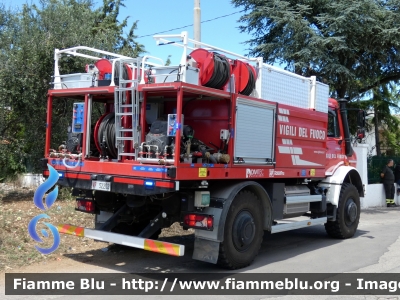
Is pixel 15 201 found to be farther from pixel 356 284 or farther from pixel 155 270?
pixel 356 284

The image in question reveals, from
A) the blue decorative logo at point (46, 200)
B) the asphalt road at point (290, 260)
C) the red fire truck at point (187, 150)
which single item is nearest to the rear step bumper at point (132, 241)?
the red fire truck at point (187, 150)

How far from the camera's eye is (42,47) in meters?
11.3

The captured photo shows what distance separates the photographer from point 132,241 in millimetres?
6309

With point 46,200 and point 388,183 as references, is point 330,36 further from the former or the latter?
point 46,200

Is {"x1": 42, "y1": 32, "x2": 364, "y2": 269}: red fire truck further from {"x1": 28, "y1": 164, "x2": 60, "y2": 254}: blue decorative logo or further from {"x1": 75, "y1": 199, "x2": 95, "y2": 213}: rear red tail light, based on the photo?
{"x1": 28, "y1": 164, "x2": 60, "y2": 254}: blue decorative logo

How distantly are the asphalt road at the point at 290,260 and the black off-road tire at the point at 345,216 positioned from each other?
0.19 m

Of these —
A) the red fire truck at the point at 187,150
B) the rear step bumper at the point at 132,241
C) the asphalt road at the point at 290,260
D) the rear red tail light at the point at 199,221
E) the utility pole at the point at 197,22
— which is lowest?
the asphalt road at the point at 290,260

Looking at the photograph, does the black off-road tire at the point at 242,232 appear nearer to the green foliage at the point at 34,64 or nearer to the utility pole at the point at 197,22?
the utility pole at the point at 197,22

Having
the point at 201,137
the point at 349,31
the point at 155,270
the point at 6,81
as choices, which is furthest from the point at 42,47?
the point at 349,31

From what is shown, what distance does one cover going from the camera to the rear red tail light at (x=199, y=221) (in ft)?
20.7

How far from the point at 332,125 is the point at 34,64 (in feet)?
23.2

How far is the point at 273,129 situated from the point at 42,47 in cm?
656

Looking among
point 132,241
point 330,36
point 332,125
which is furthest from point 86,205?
point 330,36

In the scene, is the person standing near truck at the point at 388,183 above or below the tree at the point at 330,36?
below
